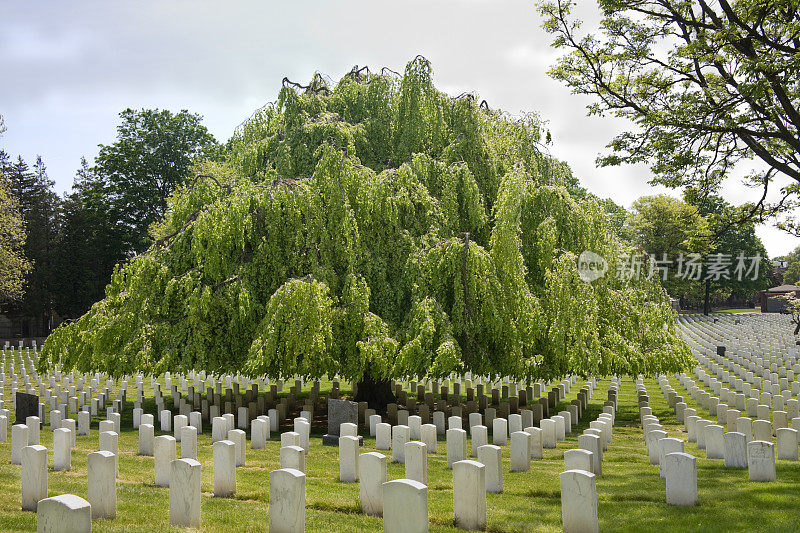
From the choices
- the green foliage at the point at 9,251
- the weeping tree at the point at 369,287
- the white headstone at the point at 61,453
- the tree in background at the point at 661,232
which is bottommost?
the white headstone at the point at 61,453

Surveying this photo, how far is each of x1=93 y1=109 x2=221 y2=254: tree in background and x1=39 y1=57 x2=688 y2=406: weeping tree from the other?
1224 inches

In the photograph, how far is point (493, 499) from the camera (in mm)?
6570

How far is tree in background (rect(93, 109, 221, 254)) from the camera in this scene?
42250 mm

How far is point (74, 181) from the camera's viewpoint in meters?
47.5

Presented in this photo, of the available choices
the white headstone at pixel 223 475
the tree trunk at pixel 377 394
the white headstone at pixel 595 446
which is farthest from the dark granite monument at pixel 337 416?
the white headstone at pixel 595 446

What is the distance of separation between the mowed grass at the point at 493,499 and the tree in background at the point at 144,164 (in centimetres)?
3521

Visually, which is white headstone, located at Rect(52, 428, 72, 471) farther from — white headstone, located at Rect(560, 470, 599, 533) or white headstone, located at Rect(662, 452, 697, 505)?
white headstone, located at Rect(662, 452, 697, 505)

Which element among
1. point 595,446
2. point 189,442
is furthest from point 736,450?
point 189,442

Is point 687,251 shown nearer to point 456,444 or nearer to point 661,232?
point 661,232

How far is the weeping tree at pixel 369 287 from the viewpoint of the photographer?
11.5 meters

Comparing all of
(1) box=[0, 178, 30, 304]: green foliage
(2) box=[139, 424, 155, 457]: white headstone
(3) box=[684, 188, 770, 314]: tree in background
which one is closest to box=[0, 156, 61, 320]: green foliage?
(1) box=[0, 178, 30, 304]: green foliage

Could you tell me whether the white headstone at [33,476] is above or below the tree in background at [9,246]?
below

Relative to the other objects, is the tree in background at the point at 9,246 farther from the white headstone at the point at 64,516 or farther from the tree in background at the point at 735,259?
the tree in background at the point at 735,259

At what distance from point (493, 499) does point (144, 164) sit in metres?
41.1
